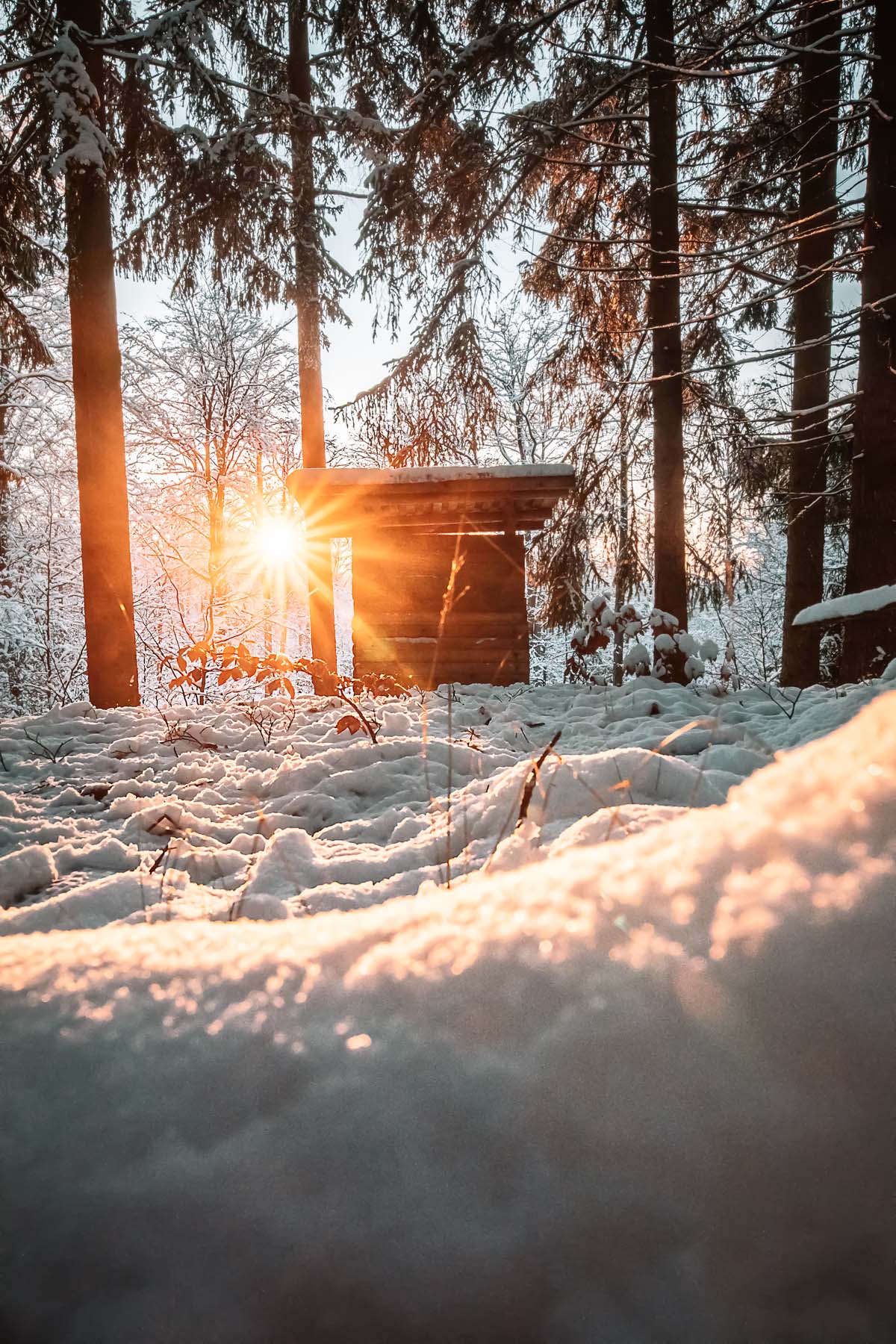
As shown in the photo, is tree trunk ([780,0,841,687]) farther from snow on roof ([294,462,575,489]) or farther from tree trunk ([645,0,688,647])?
snow on roof ([294,462,575,489])

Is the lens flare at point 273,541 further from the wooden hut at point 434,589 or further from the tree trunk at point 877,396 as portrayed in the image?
the tree trunk at point 877,396

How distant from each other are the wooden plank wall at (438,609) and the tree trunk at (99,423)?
2.53 m

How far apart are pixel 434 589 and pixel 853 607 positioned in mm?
5198

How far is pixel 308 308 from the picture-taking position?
8.99m

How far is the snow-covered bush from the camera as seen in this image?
218 inches

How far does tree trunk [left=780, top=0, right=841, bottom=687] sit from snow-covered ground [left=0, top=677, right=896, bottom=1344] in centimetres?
678

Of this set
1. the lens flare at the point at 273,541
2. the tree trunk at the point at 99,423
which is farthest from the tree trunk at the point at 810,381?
the lens flare at the point at 273,541

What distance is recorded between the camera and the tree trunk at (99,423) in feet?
18.8

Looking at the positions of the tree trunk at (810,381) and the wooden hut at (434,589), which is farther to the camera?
the wooden hut at (434,589)

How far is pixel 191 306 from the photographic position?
14.9 metres

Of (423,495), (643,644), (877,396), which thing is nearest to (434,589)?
(423,495)

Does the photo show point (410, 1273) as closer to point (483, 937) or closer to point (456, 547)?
point (483, 937)

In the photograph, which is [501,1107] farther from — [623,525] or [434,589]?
[623,525]

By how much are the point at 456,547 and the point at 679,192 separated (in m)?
4.60
